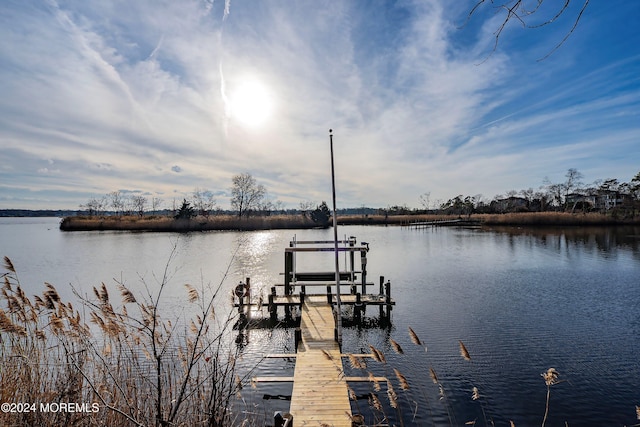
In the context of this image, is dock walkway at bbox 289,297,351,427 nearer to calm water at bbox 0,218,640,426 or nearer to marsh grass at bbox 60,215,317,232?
calm water at bbox 0,218,640,426

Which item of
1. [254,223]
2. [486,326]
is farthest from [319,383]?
[254,223]

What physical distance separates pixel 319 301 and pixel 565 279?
54.0 feet

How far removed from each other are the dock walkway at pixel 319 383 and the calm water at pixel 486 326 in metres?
0.88

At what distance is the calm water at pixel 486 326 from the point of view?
832 cm

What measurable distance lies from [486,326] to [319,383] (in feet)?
28.2

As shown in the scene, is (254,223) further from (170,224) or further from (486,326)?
(486,326)

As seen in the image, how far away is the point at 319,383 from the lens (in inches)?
317

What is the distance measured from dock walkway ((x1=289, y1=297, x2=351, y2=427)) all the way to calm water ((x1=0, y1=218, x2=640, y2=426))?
0.88 m

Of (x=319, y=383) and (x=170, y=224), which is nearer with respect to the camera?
(x=319, y=383)

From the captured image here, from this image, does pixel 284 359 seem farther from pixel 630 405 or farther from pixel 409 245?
pixel 409 245

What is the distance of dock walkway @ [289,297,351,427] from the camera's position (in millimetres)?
6629

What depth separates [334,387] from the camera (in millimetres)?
7828

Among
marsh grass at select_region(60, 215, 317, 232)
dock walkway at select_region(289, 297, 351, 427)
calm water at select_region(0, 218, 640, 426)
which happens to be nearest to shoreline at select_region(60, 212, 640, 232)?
marsh grass at select_region(60, 215, 317, 232)

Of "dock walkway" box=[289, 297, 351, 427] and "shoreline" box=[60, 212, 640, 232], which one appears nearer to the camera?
"dock walkway" box=[289, 297, 351, 427]
